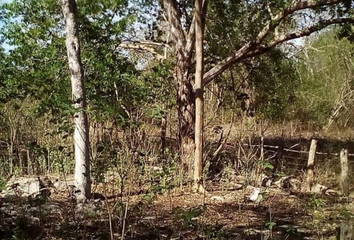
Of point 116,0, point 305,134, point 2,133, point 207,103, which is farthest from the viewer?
point 305,134

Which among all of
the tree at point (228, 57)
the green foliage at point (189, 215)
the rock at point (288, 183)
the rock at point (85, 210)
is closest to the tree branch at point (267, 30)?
the tree at point (228, 57)

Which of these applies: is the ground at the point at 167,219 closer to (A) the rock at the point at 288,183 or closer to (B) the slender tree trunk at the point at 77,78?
(B) the slender tree trunk at the point at 77,78

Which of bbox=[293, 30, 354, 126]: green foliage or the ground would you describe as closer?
the ground

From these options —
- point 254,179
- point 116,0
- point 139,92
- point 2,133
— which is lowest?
point 254,179

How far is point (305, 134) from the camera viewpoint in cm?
1861

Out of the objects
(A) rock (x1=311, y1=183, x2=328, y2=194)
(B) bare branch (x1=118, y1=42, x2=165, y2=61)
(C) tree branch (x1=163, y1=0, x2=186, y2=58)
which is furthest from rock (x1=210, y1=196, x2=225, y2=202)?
(B) bare branch (x1=118, y1=42, x2=165, y2=61)

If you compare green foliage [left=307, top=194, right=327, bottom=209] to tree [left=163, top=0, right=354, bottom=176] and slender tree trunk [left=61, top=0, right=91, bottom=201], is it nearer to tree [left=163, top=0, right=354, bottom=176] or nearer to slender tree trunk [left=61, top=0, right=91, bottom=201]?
slender tree trunk [left=61, top=0, right=91, bottom=201]

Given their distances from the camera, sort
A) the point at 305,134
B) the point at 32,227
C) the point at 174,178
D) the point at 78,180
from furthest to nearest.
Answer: the point at 305,134
the point at 174,178
the point at 78,180
the point at 32,227

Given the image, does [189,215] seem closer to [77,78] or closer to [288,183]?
[77,78]

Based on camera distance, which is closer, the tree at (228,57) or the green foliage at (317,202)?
the green foliage at (317,202)

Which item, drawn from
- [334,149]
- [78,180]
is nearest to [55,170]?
[78,180]

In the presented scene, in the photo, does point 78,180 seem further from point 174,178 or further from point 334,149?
point 334,149

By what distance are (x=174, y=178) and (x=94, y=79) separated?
2538 mm

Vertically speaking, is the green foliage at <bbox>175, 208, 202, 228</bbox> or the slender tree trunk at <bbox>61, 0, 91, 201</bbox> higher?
the slender tree trunk at <bbox>61, 0, 91, 201</bbox>
